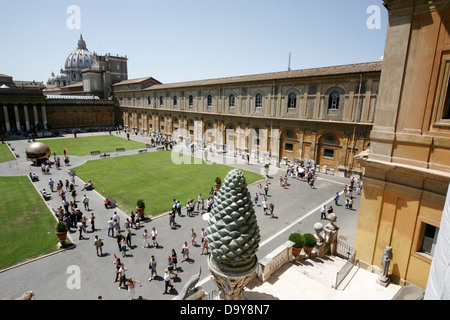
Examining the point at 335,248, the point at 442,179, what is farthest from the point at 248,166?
the point at 442,179

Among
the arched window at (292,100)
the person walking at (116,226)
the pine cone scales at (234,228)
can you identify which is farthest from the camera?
the arched window at (292,100)

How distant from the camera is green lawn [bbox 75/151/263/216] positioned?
861 inches

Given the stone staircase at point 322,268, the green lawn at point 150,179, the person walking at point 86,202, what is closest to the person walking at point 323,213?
the stone staircase at point 322,268

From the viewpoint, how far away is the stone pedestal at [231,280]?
6309 mm

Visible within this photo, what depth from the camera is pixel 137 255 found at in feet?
46.8

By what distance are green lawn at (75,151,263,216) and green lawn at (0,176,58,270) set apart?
493cm

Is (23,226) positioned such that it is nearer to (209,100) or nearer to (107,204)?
(107,204)

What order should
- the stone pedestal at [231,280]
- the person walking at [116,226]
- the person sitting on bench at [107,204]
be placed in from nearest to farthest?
the stone pedestal at [231,280]
the person walking at [116,226]
the person sitting on bench at [107,204]

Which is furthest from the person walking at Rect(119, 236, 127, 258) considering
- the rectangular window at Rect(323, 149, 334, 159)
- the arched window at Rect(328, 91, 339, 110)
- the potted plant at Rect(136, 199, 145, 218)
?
the arched window at Rect(328, 91, 339, 110)

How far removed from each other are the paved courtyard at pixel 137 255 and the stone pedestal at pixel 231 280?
5.79 meters

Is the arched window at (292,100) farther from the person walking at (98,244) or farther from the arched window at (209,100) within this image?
the person walking at (98,244)

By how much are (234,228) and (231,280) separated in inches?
54.1
